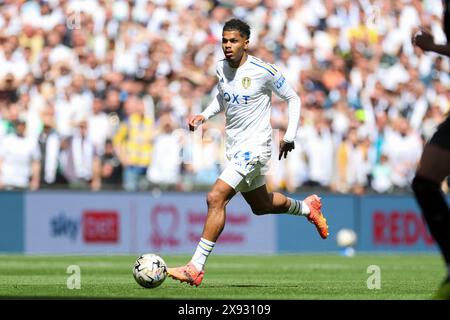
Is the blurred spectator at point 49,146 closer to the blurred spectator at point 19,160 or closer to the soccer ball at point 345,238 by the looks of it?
the blurred spectator at point 19,160

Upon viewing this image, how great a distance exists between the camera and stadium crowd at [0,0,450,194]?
72.6 feet

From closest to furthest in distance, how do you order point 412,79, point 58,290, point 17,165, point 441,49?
point 441,49
point 58,290
point 17,165
point 412,79

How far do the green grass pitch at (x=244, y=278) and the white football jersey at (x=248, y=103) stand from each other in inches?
63.0

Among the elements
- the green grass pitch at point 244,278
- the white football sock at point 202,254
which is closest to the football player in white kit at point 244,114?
the white football sock at point 202,254

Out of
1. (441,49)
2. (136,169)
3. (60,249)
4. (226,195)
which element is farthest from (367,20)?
(441,49)

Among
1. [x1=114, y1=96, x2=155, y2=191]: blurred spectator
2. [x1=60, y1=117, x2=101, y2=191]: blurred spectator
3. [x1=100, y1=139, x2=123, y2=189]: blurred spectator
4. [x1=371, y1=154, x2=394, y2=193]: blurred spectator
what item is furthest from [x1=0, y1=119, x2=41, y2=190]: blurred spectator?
[x1=371, y1=154, x2=394, y2=193]: blurred spectator

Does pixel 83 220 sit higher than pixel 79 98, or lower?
lower

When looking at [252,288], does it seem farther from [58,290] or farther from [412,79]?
[412,79]

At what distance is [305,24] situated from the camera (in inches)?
1017

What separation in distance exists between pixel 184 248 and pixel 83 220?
2.16m

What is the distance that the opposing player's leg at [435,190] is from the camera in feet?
29.5

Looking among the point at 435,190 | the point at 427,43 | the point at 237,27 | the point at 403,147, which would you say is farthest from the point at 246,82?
the point at 403,147

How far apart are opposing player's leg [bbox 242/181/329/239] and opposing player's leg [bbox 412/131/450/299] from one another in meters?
3.86

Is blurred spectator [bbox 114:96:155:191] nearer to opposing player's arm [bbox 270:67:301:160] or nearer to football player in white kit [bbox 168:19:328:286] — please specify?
football player in white kit [bbox 168:19:328:286]
